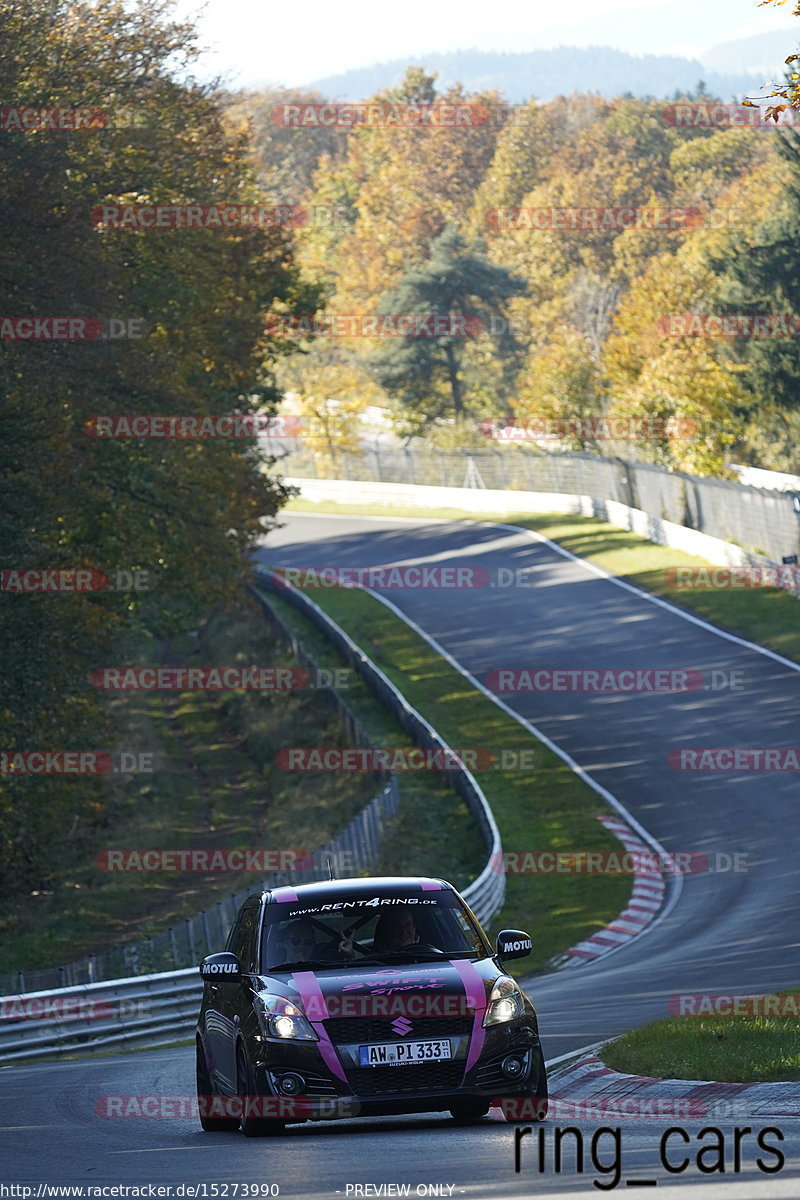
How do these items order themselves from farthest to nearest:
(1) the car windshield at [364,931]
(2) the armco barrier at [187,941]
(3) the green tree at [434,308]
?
1. (3) the green tree at [434,308]
2. (2) the armco barrier at [187,941]
3. (1) the car windshield at [364,931]

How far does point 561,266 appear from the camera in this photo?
123 m

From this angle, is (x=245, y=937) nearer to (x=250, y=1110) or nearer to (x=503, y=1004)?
(x=250, y=1110)

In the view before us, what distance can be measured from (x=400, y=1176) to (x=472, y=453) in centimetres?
6951

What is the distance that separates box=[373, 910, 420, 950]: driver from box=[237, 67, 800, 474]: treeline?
140 feet

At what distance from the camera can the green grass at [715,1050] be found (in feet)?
34.9

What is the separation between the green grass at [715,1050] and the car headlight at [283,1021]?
9.75ft

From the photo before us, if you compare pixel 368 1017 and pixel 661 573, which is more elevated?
pixel 368 1017

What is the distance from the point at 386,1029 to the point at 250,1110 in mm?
1093

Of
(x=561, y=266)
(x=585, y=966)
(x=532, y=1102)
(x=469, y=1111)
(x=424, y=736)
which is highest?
(x=561, y=266)

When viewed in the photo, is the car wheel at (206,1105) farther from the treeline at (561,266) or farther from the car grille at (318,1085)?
the treeline at (561,266)

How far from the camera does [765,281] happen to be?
61.7 m

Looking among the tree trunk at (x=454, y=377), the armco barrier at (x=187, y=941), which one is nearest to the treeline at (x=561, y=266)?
the tree trunk at (x=454, y=377)

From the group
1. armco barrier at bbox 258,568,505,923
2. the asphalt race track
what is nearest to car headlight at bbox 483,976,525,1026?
the asphalt race track

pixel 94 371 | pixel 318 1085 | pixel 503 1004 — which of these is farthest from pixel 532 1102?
pixel 94 371
